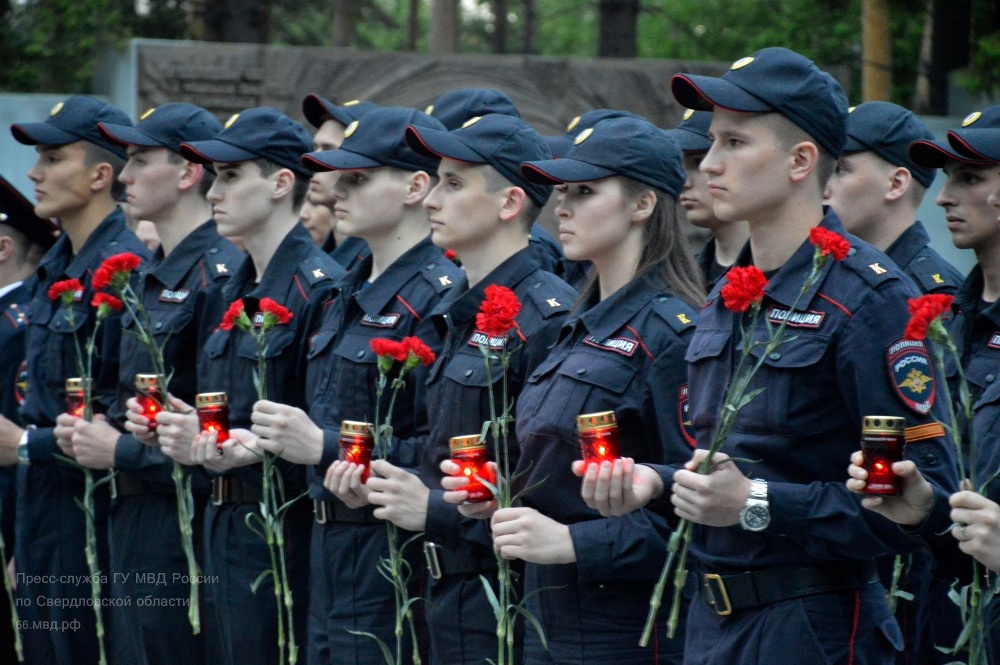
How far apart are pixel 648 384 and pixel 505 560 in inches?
27.2

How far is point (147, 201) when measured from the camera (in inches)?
284

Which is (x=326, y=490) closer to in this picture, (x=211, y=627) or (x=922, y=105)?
(x=211, y=627)

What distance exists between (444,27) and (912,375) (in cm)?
1419

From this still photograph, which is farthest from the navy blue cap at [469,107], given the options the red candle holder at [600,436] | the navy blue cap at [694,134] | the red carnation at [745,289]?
the red carnation at [745,289]

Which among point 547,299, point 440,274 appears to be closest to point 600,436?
point 547,299

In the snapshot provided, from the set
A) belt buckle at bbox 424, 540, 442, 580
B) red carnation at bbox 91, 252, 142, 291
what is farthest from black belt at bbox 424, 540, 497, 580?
red carnation at bbox 91, 252, 142, 291

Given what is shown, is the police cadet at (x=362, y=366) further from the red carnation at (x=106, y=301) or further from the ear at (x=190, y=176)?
the ear at (x=190, y=176)

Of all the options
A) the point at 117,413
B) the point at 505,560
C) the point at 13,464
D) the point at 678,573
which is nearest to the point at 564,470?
the point at 505,560

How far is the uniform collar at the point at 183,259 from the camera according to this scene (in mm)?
6977

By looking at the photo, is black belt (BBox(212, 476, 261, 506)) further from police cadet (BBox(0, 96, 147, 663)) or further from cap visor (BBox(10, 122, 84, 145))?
cap visor (BBox(10, 122, 84, 145))

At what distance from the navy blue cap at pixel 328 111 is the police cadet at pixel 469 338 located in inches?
83.7

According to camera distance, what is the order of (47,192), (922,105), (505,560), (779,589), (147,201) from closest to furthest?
(779,589), (505,560), (147,201), (47,192), (922,105)

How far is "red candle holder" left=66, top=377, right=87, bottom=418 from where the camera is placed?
21.8 feet

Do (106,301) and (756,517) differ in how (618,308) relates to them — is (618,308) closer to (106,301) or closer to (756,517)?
(756,517)
